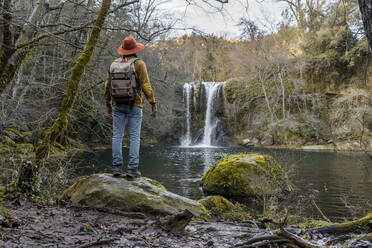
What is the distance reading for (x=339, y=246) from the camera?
254 centimetres

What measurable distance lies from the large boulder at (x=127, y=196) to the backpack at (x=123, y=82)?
1.34m

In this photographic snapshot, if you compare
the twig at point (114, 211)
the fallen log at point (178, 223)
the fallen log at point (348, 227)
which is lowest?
the twig at point (114, 211)

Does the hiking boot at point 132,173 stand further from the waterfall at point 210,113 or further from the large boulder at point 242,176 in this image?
→ the waterfall at point 210,113

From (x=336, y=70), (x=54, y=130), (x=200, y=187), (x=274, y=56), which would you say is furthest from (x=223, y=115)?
(x=54, y=130)

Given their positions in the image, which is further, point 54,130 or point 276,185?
point 276,185

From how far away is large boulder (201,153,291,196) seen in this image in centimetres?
844

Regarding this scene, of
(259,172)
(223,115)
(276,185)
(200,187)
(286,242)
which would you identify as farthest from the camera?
(223,115)

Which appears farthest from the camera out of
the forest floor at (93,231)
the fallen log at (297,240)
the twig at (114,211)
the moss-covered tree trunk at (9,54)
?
the twig at (114,211)

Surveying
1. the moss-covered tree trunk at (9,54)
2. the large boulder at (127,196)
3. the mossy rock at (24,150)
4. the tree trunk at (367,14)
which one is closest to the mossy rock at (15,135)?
the mossy rock at (24,150)

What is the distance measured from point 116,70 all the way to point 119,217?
209cm

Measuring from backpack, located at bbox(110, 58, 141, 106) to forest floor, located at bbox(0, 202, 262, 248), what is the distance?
1659 mm

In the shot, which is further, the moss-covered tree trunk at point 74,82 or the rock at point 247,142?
the rock at point 247,142

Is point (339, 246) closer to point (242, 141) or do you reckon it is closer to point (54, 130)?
point (54, 130)

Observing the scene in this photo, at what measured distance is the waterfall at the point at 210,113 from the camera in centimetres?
3155
